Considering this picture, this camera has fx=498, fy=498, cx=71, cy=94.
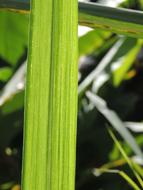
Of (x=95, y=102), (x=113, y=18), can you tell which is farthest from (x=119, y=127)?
(x=113, y=18)

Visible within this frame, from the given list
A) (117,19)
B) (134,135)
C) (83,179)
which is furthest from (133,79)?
(117,19)

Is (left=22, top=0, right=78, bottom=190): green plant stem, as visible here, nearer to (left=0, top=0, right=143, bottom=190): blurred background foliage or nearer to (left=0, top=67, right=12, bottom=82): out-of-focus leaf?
(left=0, top=0, right=143, bottom=190): blurred background foliage

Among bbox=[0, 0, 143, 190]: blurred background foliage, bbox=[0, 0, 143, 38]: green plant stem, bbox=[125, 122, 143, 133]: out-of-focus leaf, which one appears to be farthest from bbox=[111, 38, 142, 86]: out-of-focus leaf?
bbox=[0, 0, 143, 38]: green plant stem

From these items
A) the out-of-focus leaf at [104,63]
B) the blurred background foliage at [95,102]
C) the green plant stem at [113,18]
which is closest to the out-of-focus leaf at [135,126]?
the blurred background foliage at [95,102]

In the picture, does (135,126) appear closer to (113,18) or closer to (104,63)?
(104,63)

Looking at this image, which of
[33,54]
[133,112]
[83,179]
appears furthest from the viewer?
[133,112]

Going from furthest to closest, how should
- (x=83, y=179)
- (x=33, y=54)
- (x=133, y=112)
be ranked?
(x=133, y=112) → (x=83, y=179) → (x=33, y=54)

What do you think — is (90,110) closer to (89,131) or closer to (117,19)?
(89,131)
